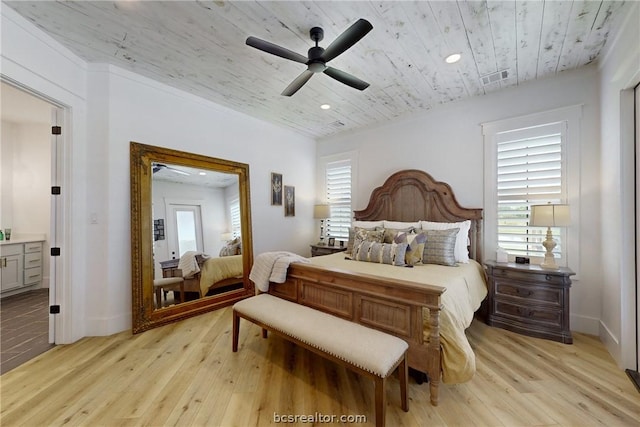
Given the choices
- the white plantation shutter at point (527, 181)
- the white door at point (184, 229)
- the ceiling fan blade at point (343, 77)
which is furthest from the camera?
the white door at point (184, 229)

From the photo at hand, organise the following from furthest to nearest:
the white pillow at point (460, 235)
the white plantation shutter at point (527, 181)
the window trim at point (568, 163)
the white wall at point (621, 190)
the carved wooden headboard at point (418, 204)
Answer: the carved wooden headboard at point (418, 204) → the white pillow at point (460, 235) → the white plantation shutter at point (527, 181) → the window trim at point (568, 163) → the white wall at point (621, 190)

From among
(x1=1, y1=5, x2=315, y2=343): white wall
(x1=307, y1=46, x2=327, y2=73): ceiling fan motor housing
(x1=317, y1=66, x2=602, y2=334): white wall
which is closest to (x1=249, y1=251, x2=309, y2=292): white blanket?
(x1=1, y1=5, x2=315, y2=343): white wall

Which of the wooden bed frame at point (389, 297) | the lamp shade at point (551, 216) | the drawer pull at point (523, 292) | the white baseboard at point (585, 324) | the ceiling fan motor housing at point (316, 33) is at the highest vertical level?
the ceiling fan motor housing at point (316, 33)

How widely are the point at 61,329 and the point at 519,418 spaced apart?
13.2 feet

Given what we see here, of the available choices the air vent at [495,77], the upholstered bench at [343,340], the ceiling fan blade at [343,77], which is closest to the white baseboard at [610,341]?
the upholstered bench at [343,340]

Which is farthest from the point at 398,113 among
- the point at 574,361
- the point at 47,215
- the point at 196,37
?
the point at 47,215

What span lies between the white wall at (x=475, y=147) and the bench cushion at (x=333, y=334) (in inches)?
102

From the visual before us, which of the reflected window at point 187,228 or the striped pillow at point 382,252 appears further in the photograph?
the reflected window at point 187,228

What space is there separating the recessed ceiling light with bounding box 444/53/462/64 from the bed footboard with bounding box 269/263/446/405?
2325 millimetres

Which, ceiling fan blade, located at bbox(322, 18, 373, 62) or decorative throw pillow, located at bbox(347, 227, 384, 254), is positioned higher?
ceiling fan blade, located at bbox(322, 18, 373, 62)

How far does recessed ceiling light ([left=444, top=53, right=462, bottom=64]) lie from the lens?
2.47 meters

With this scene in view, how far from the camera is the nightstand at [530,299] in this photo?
248 centimetres

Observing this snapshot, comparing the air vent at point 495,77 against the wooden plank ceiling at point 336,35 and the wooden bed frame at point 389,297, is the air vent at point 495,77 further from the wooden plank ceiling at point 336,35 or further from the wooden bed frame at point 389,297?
the wooden bed frame at point 389,297

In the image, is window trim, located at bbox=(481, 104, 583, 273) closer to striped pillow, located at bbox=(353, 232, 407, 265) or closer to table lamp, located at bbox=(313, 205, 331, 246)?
striped pillow, located at bbox=(353, 232, 407, 265)
